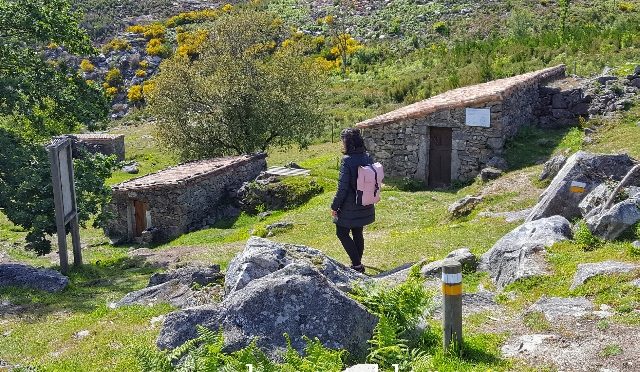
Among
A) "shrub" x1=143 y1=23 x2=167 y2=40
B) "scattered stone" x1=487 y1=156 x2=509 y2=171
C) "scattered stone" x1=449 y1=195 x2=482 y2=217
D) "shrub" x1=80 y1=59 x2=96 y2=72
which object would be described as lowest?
"scattered stone" x1=449 y1=195 x2=482 y2=217

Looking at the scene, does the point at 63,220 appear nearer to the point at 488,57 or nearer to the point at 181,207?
the point at 181,207

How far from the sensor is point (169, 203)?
21344 mm

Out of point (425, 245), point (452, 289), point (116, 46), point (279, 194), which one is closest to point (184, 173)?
point (279, 194)

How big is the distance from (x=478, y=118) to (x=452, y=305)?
48.3 feet

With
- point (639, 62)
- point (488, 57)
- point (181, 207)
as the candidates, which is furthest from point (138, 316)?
point (488, 57)

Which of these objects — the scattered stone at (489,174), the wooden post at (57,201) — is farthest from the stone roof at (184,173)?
the scattered stone at (489,174)

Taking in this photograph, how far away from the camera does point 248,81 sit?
2625 centimetres

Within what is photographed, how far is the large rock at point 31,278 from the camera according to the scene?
12.2 metres

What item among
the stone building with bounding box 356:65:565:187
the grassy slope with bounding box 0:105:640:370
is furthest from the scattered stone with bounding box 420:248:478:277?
the stone building with bounding box 356:65:565:187

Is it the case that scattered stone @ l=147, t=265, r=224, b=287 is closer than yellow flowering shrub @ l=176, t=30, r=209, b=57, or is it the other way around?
scattered stone @ l=147, t=265, r=224, b=287

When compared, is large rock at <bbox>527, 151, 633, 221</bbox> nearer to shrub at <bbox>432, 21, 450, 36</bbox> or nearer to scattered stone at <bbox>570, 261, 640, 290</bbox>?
scattered stone at <bbox>570, 261, 640, 290</bbox>

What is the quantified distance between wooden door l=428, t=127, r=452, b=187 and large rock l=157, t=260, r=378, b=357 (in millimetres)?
15220

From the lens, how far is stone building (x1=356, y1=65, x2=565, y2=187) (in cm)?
1991

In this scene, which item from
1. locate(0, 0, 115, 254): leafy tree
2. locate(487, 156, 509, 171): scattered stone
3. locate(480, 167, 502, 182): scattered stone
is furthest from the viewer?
locate(487, 156, 509, 171): scattered stone
